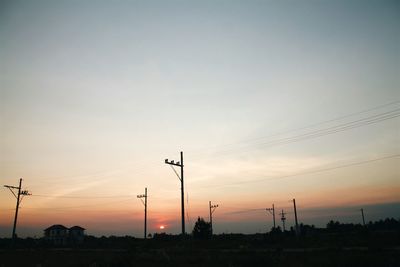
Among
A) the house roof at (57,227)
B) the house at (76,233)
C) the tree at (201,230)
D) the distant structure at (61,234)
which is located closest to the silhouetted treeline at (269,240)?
the tree at (201,230)

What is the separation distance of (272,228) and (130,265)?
7482 cm

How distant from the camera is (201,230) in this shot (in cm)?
6450

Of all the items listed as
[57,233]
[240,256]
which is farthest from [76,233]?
[240,256]

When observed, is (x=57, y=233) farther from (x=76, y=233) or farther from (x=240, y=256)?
(x=240, y=256)

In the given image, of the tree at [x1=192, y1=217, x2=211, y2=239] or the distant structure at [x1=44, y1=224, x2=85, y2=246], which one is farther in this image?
the distant structure at [x1=44, y1=224, x2=85, y2=246]

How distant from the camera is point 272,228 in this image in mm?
89750

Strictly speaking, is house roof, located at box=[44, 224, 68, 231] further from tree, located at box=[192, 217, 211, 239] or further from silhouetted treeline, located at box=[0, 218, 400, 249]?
tree, located at box=[192, 217, 211, 239]

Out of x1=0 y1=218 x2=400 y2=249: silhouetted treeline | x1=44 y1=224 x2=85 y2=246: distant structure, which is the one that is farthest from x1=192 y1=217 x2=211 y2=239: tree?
x1=44 y1=224 x2=85 y2=246: distant structure

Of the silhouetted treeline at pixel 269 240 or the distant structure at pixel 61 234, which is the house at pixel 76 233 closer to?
the distant structure at pixel 61 234

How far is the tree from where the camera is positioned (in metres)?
64.1

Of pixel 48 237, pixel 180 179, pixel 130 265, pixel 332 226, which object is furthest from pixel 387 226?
pixel 48 237

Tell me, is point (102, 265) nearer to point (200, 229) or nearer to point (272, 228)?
point (200, 229)

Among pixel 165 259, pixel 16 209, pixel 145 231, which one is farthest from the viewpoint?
pixel 145 231

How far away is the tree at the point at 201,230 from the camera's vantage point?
64.1 m
